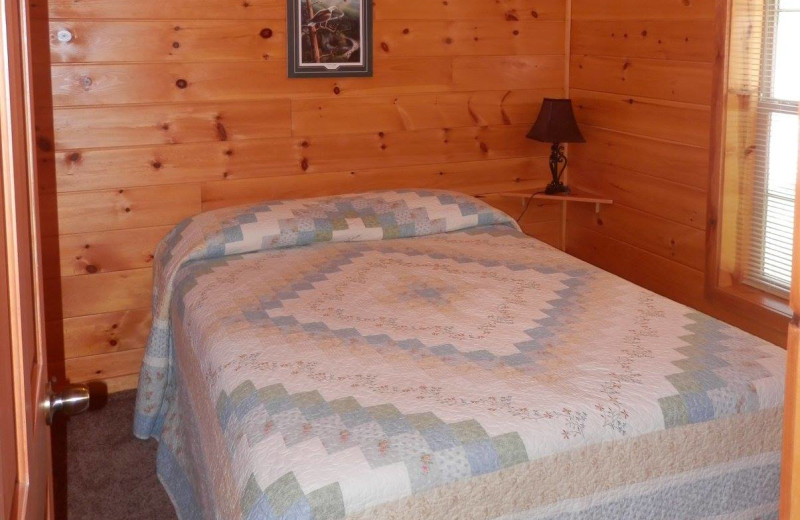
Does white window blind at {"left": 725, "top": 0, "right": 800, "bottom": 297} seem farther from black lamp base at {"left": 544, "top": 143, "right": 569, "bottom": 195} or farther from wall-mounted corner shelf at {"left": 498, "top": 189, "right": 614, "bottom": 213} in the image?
black lamp base at {"left": 544, "top": 143, "right": 569, "bottom": 195}

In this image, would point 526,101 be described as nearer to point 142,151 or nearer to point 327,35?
point 327,35

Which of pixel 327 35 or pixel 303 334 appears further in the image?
pixel 327 35

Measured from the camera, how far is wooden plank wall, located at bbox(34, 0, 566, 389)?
3.02m

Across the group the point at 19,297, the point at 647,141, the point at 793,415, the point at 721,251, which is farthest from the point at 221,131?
the point at 793,415

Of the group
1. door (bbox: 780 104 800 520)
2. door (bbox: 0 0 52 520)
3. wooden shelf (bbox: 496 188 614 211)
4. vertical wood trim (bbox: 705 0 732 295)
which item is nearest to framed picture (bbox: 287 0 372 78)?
wooden shelf (bbox: 496 188 614 211)

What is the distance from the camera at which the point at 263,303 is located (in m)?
2.45

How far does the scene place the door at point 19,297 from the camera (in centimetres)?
79

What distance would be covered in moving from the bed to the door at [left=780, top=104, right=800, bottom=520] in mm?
953

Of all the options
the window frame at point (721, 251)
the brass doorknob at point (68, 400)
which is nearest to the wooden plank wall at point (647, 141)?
the window frame at point (721, 251)

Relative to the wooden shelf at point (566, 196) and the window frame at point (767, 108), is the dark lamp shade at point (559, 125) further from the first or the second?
the window frame at point (767, 108)

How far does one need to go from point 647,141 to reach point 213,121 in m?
1.62

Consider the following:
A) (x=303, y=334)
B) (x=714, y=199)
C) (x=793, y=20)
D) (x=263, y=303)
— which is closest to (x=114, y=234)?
(x=263, y=303)

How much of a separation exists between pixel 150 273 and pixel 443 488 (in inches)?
76.1

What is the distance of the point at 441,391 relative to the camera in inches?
73.8
